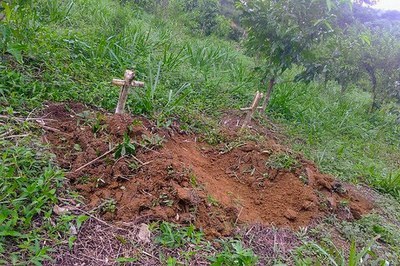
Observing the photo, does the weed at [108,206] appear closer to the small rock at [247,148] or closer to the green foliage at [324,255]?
the green foliage at [324,255]

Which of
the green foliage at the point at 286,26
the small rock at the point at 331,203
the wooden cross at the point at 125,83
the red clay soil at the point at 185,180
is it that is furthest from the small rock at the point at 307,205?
the green foliage at the point at 286,26

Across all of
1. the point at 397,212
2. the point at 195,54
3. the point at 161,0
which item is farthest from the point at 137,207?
the point at 161,0

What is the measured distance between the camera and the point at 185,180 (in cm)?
204

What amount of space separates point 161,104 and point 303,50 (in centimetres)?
168

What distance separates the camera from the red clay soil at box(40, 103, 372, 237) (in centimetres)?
188

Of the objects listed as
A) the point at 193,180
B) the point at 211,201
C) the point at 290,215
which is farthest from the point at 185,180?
the point at 290,215

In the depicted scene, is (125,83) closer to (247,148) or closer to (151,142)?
(151,142)

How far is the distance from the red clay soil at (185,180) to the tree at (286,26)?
1369 millimetres

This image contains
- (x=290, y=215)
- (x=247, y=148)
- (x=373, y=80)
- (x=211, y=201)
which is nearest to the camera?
(x=211, y=201)

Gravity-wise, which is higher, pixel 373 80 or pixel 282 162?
pixel 282 162

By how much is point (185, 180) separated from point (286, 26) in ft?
7.64

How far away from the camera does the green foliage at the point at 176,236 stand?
172cm

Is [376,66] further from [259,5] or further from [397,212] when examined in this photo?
[397,212]

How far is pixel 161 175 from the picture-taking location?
2.01 metres
